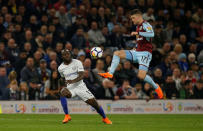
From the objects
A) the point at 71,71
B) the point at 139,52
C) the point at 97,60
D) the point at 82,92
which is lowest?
the point at 82,92

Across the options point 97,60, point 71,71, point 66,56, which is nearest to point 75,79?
point 71,71

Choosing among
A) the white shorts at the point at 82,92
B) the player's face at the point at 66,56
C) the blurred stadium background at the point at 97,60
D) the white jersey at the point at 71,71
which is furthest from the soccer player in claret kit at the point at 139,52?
the blurred stadium background at the point at 97,60

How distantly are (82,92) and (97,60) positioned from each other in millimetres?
6663

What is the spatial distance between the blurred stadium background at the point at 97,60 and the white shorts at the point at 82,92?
11.8 ft

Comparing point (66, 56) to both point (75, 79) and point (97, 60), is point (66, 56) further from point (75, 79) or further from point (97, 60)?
point (97, 60)

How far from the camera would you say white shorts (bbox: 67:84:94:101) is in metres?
13.2

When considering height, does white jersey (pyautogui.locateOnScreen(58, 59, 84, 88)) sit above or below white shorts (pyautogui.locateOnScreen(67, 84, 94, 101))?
above

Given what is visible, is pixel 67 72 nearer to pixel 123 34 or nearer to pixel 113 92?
pixel 113 92

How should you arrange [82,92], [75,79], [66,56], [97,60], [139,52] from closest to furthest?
[139,52] → [82,92] → [75,79] → [66,56] → [97,60]

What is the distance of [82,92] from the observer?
13266 millimetres

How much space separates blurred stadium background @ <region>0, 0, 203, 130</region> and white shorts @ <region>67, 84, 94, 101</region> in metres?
3.59

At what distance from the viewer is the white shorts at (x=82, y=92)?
13203 millimetres

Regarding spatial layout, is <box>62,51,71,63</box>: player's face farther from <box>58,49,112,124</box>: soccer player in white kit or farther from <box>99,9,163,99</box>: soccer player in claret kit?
<box>99,9,163,99</box>: soccer player in claret kit

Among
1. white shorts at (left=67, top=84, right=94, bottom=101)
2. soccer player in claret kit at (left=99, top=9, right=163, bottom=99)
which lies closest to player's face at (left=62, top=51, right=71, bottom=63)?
white shorts at (left=67, top=84, right=94, bottom=101)
